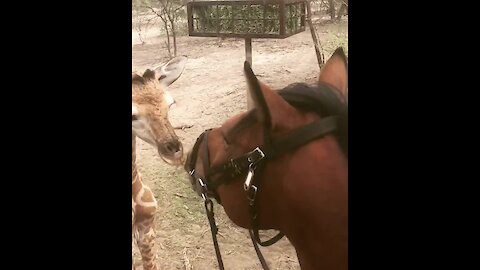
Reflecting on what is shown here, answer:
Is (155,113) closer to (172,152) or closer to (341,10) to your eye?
(172,152)

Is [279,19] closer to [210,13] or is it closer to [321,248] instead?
[210,13]

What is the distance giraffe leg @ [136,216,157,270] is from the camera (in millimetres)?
1609

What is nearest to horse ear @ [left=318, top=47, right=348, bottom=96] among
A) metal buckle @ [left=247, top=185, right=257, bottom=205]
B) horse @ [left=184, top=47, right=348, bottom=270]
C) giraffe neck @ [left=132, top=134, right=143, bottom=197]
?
horse @ [left=184, top=47, right=348, bottom=270]

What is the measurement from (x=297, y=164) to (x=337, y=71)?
0.28 m

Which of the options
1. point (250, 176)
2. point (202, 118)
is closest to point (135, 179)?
point (202, 118)

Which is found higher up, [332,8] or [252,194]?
[332,8]

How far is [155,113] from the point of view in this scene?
155cm

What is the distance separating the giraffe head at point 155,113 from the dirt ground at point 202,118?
0.8 inches

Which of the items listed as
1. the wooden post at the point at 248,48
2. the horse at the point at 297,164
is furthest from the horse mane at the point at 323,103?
the wooden post at the point at 248,48

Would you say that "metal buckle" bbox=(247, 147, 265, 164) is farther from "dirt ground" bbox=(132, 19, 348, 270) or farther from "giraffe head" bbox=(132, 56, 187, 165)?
"giraffe head" bbox=(132, 56, 187, 165)

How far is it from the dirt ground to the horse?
0.09m

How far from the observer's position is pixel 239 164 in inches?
55.2
